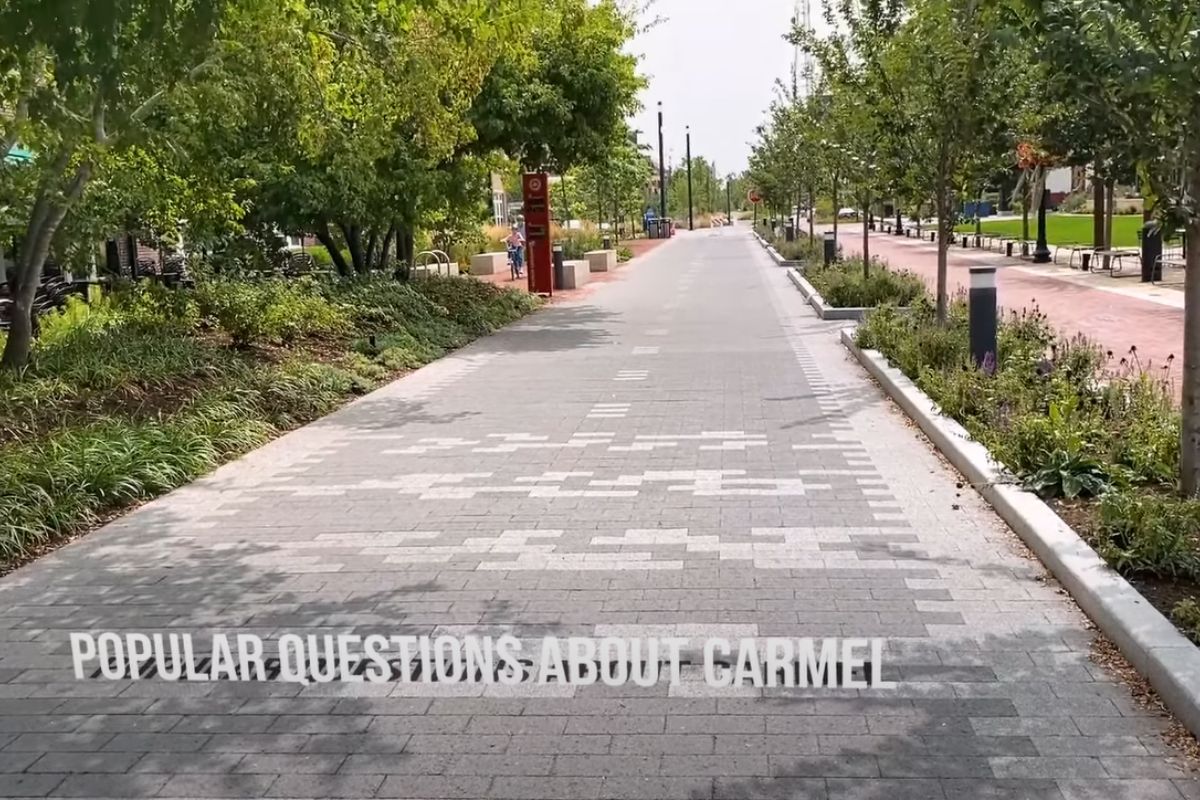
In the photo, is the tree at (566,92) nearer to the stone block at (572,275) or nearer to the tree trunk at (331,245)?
the tree trunk at (331,245)

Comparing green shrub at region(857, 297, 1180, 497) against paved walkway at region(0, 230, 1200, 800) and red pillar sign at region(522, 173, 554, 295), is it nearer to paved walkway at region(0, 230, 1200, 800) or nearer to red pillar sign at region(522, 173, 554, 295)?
paved walkway at region(0, 230, 1200, 800)

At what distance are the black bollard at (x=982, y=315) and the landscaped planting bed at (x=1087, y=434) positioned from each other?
5.6 inches

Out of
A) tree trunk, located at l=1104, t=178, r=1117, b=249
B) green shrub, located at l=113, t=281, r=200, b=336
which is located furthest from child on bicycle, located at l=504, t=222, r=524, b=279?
green shrub, located at l=113, t=281, r=200, b=336

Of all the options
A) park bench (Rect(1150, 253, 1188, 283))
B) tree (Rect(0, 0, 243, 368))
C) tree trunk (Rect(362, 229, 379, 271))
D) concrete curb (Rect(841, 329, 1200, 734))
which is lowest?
concrete curb (Rect(841, 329, 1200, 734))

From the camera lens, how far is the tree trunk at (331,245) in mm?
16900

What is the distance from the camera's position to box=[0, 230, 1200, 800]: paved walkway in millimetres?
3451

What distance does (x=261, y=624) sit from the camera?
15.7 feet

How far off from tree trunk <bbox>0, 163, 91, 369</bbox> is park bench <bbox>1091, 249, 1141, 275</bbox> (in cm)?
1954

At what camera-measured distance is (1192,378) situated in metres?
5.32

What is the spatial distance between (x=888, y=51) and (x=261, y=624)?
376 inches

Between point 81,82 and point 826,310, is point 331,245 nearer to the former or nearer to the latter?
point 826,310

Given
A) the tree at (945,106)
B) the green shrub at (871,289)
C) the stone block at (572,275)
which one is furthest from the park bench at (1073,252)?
the tree at (945,106)

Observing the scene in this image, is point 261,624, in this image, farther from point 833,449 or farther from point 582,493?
point 833,449

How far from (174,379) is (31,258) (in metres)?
1.75
